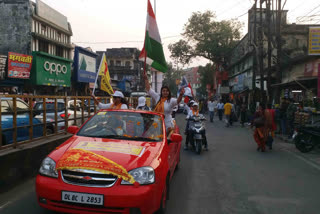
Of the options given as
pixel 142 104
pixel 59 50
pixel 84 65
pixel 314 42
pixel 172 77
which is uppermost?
pixel 172 77

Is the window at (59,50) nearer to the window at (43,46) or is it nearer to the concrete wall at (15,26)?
the window at (43,46)

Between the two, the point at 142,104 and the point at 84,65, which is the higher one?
the point at 84,65

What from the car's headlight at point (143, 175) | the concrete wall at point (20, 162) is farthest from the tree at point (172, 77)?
the car's headlight at point (143, 175)

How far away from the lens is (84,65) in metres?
26.8

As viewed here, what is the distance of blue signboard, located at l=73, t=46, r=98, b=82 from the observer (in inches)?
1099

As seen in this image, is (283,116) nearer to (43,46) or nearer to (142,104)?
(142,104)

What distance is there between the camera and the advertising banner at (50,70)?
2173 cm

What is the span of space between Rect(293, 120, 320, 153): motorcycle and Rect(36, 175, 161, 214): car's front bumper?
739cm

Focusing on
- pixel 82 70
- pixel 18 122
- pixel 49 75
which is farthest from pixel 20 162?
pixel 82 70

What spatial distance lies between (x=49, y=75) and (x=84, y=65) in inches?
165

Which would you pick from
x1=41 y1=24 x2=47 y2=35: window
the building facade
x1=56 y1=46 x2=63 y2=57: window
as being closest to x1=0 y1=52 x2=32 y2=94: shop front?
the building facade

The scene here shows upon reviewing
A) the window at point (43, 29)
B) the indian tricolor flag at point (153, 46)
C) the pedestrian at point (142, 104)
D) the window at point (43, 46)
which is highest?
the window at point (43, 29)

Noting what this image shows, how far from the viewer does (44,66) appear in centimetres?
2258

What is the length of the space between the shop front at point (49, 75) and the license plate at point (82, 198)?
20125 millimetres
